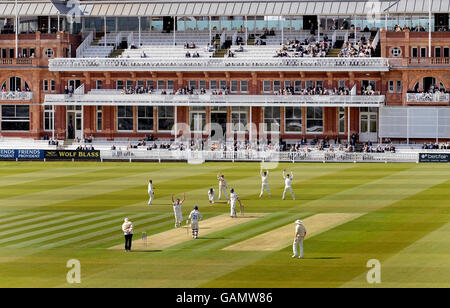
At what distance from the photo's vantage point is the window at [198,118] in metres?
101

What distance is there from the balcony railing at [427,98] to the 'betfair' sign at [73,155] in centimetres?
2900

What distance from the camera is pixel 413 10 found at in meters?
99.6

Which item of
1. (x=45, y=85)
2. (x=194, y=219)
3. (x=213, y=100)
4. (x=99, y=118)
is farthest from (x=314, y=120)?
(x=194, y=219)

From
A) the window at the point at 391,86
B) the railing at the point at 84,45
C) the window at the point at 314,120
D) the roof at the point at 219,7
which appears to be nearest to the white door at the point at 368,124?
the window at the point at 391,86

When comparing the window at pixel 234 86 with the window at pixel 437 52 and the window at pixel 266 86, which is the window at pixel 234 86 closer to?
the window at pixel 266 86

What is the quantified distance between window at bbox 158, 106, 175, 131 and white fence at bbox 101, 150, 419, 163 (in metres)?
13.1

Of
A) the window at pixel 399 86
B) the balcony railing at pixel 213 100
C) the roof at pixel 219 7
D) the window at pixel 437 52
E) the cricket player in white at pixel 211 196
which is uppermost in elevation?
the roof at pixel 219 7

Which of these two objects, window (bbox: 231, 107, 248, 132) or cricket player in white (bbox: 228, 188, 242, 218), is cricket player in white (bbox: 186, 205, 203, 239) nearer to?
cricket player in white (bbox: 228, 188, 242, 218)

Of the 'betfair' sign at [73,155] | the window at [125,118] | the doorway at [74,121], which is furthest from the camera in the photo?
the doorway at [74,121]

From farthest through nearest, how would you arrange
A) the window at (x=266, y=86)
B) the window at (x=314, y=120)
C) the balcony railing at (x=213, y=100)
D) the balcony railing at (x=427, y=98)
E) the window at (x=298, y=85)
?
1. the window at (x=266, y=86)
2. the window at (x=298, y=85)
3. the window at (x=314, y=120)
4. the balcony railing at (x=213, y=100)
5. the balcony railing at (x=427, y=98)

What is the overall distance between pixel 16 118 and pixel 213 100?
20.8m

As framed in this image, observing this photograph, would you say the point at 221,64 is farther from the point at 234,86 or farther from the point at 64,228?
the point at 64,228

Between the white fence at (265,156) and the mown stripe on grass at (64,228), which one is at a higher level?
the white fence at (265,156)

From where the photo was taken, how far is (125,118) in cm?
10256
